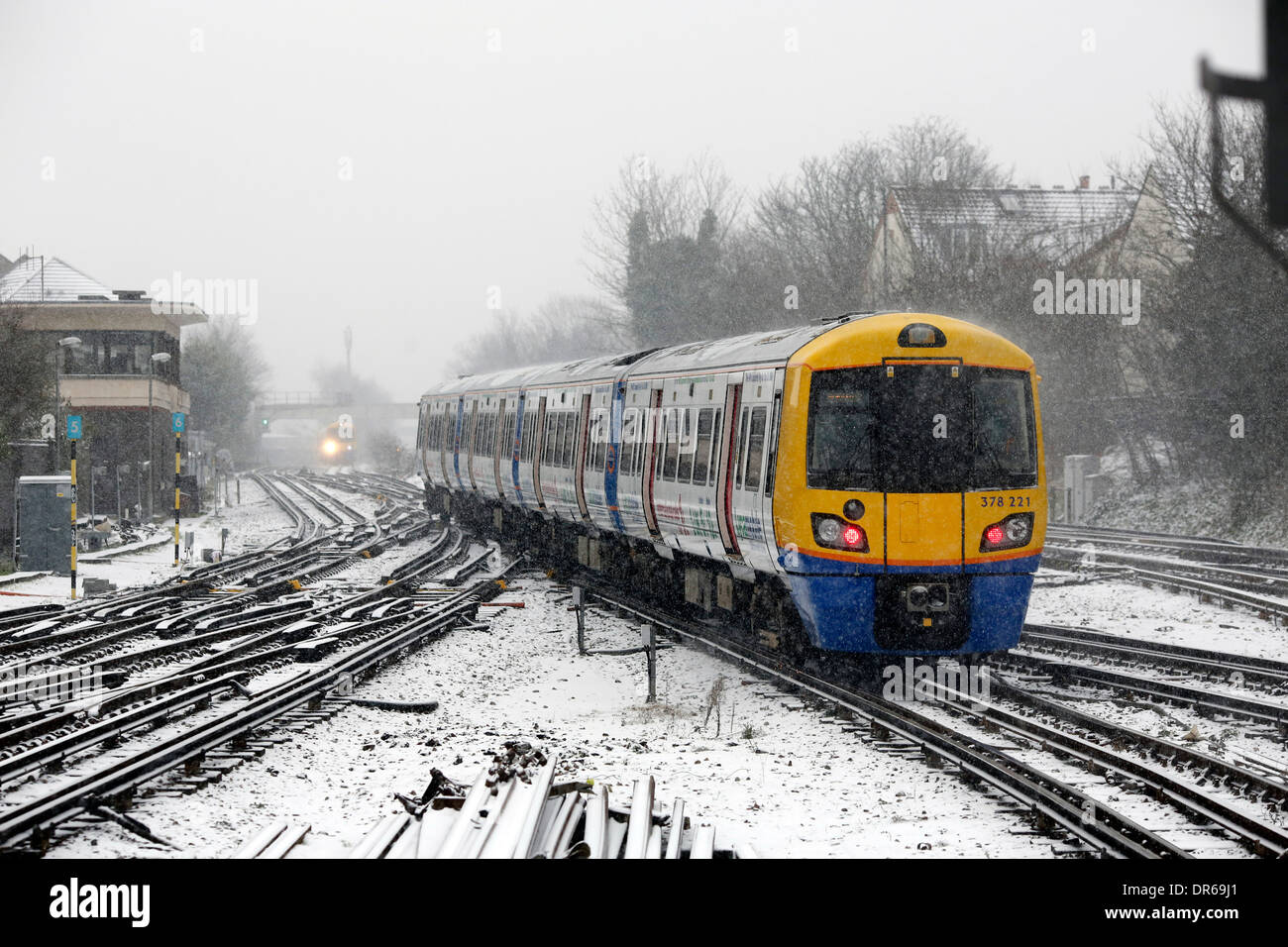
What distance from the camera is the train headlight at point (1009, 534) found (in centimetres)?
1063

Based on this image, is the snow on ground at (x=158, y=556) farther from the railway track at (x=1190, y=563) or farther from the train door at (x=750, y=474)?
the railway track at (x=1190, y=563)

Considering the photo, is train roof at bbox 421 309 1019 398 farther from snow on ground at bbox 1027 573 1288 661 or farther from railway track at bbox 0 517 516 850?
snow on ground at bbox 1027 573 1288 661

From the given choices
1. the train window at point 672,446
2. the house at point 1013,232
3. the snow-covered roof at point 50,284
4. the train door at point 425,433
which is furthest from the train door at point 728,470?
the snow-covered roof at point 50,284

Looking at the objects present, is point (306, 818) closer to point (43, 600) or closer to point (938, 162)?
point (43, 600)

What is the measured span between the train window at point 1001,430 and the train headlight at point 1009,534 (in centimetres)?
34

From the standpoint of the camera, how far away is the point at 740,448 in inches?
480

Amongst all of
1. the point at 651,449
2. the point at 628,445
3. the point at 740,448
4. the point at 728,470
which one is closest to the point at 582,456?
the point at 628,445

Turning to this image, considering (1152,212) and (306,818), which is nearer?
(306,818)

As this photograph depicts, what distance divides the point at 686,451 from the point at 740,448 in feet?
6.15

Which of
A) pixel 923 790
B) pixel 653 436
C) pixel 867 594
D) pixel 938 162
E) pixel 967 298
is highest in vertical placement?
pixel 938 162

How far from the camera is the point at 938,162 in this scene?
54.9 meters
